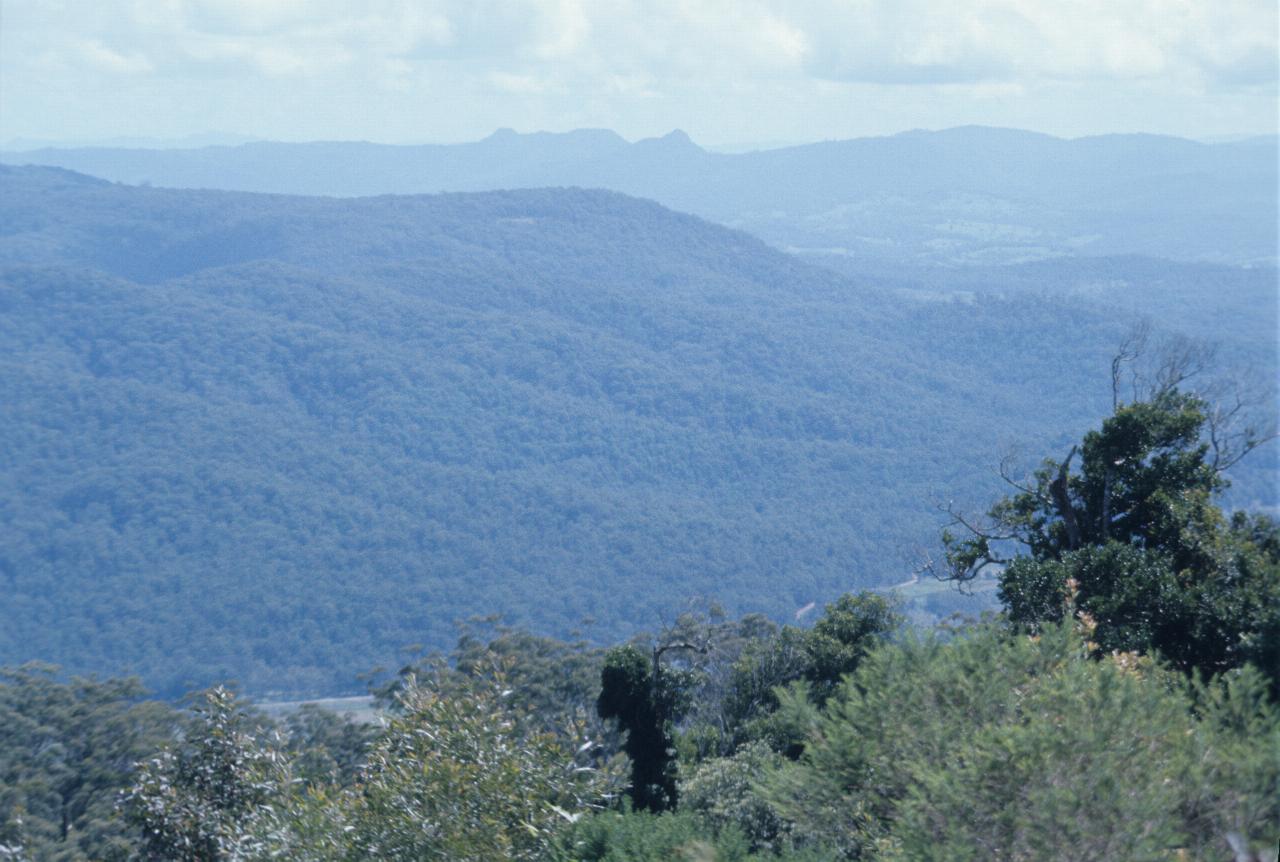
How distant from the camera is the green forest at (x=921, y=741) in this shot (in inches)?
224

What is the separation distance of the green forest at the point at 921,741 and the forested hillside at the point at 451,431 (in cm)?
5646

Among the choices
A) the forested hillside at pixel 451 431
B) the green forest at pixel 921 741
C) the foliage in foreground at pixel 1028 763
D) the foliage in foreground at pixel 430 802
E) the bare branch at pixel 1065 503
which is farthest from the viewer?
the forested hillside at pixel 451 431

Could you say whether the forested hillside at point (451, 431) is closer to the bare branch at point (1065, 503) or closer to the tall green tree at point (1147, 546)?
the tall green tree at point (1147, 546)

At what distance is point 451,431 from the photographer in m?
116

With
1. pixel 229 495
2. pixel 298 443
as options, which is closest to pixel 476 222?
pixel 298 443

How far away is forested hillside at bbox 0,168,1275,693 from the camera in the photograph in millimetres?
80250

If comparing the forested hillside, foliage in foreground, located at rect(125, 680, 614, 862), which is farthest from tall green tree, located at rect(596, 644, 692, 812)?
the forested hillside

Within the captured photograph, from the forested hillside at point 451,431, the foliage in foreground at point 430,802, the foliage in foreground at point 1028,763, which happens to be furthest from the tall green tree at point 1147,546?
the forested hillside at point 451,431

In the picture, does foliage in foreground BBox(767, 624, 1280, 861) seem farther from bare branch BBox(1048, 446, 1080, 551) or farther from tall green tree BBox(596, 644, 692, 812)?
tall green tree BBox(596, 644, 692, 812)

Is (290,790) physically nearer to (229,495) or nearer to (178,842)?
(178,842)

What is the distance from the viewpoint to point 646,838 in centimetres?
743

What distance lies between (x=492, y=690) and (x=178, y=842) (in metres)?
3.95

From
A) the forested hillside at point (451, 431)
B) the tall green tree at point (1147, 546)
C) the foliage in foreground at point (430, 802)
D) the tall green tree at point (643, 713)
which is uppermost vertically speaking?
the tall green tree at point (1147, 546)

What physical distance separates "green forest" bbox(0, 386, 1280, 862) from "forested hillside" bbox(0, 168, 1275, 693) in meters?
56.5
